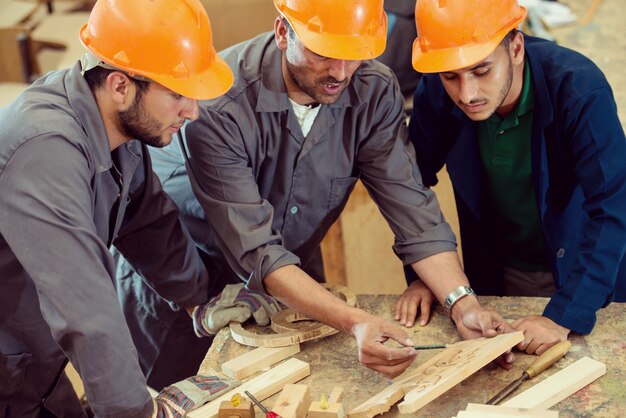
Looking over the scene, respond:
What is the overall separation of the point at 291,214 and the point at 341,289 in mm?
341

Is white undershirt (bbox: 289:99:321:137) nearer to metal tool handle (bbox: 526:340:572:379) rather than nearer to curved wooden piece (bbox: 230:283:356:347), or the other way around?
curved wooden piece (bbox: 230:283:356:347)

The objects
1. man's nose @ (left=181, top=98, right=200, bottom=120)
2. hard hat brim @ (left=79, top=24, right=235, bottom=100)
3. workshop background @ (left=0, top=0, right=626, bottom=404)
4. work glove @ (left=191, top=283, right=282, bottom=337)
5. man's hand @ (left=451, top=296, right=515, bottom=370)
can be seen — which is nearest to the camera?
hard hat brim @ (left=79, top=24, right=235, bottom=100)

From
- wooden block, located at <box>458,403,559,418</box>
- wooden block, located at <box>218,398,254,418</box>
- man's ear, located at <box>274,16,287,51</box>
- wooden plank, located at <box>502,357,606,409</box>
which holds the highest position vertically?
man's ear, located at <box>274,16,287,51</box>

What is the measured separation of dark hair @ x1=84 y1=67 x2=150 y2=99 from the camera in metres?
2.49

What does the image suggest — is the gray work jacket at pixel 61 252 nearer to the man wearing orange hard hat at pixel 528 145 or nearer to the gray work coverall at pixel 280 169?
the gray work coverall at pixel 280 169

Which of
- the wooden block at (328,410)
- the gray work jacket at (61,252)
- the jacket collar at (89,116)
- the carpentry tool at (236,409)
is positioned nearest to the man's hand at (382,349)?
the wooden block at (328,410)

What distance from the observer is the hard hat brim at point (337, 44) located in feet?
8.91

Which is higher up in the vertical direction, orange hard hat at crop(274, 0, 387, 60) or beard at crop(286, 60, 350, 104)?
orange hard hat at crop(274, 0, 387, 60)

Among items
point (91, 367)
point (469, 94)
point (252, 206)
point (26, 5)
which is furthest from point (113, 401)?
point (26, 5)

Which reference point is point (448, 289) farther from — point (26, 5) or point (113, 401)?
point (26, 5)

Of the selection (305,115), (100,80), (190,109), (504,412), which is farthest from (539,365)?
(100,80)

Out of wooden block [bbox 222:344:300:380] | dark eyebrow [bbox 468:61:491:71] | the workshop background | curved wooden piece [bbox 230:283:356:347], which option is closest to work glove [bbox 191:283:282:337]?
curved wooden piece [bbox 230:283:356:347]

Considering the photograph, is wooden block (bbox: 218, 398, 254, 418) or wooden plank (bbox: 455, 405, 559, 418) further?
wooden block (bbox: 218, 398, 254, 418)

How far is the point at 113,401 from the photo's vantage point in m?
2.25
